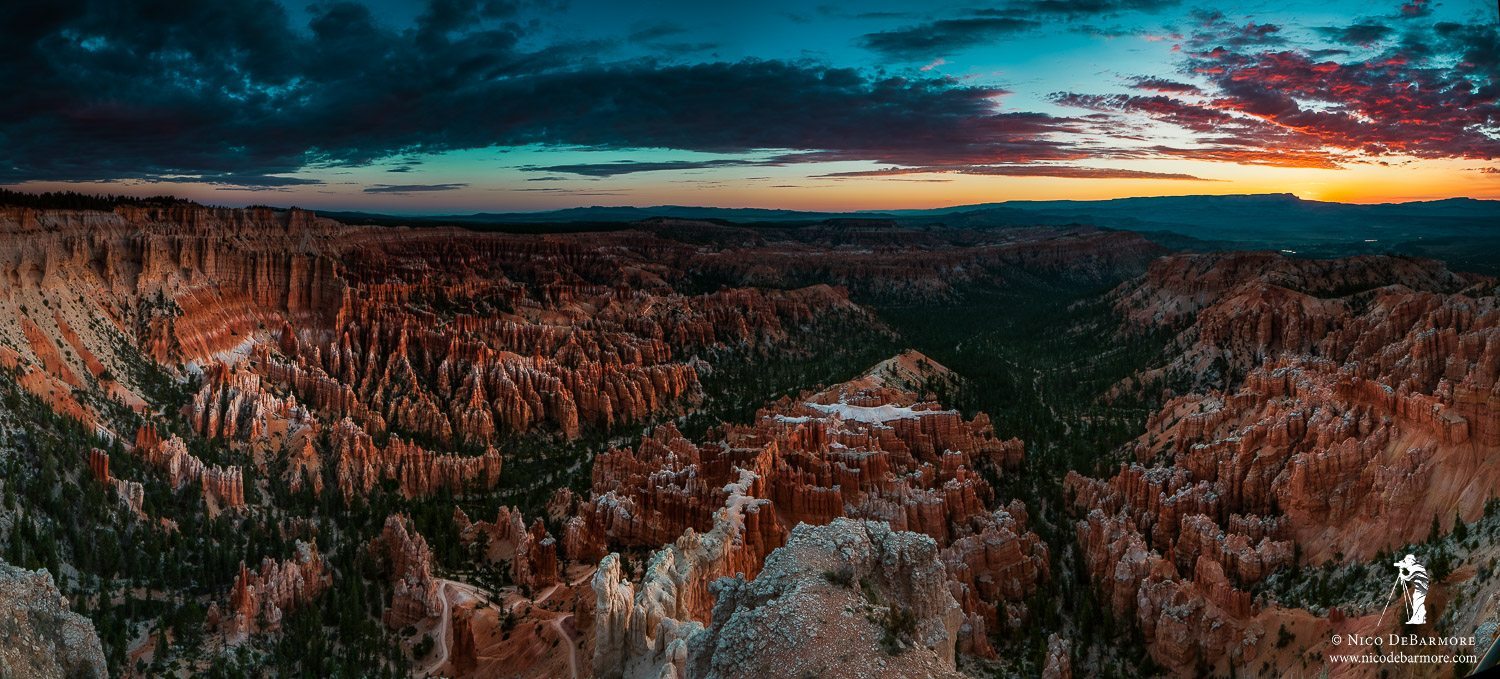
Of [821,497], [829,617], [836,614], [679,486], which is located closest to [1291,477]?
[821,497]

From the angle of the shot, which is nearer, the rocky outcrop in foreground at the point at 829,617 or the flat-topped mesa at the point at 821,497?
the rocky outcrop in foreground at the point at 829,617

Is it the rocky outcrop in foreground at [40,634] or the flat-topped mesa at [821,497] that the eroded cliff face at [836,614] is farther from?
the rocky outcrop in foreground at [40,634]

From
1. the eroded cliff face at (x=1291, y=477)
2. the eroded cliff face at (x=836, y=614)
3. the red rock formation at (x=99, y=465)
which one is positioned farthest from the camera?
the red rock formation at (x=99, y=465)

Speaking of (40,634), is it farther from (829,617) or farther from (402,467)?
(402,467)

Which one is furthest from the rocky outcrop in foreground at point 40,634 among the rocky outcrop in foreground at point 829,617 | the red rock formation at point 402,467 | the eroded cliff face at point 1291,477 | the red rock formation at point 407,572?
the red rock formation at point 402,467

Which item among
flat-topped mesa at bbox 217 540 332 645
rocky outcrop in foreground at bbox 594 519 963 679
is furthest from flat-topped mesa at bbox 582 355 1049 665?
flat-topped mesa at bbox 217 540 332 645

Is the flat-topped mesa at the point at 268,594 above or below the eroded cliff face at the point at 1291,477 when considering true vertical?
below
